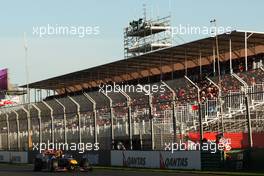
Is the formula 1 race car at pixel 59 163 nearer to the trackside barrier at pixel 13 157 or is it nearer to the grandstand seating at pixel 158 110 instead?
the grandstand seating at pixel 158 110

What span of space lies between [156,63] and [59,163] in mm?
16353

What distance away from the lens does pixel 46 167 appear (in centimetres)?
2655

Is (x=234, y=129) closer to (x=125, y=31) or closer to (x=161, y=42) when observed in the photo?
(x=161, y=42)

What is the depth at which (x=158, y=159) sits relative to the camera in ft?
80.6

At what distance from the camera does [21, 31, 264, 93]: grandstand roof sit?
33.2 meters

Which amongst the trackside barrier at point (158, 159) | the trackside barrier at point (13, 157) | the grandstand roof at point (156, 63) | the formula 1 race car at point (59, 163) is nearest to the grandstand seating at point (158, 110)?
the trackside barrier at point (158, 159)

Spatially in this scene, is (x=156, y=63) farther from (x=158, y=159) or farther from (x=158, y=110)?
(x=158, y=159)

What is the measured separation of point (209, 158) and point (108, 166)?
7449mm

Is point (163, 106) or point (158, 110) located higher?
point (163, 106)

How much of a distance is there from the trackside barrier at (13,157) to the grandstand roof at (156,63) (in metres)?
8.29

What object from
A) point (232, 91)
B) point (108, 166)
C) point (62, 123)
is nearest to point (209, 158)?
point (232, 91)

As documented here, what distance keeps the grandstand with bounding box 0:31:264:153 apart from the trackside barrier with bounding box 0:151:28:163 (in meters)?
0.54

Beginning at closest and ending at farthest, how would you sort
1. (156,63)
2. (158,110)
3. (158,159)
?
(158,159) < (158,110) < (156,63)

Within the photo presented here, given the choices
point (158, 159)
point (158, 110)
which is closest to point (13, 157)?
point (158, 110)
